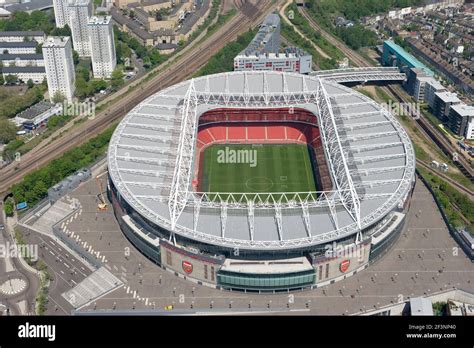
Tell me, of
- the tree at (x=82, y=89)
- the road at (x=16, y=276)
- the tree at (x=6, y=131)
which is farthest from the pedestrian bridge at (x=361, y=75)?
the road at (x=16, y=276)

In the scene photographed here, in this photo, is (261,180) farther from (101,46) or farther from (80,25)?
(80,25)

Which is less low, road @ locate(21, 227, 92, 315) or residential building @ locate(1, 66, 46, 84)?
residential building @ locate(1, 66, 46, 84)

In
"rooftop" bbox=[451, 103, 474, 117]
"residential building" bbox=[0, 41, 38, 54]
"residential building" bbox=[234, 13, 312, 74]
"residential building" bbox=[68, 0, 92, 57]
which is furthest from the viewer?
"residential building" bbox=[0, 41, 38, 54]

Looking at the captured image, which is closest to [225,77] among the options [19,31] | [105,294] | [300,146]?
[300,146]

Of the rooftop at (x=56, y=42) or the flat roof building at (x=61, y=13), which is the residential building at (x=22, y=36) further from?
the rooftop at (x=56, y=42)

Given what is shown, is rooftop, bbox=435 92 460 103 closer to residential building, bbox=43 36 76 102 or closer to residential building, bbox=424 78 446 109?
residential building, bbox=424 78 446 109

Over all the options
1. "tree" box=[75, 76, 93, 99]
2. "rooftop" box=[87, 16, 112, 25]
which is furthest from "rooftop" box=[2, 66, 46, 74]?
"rooftop" box=[87, 16, 112, 25]
